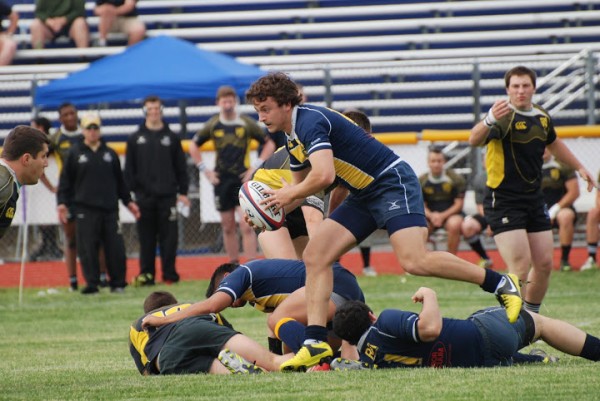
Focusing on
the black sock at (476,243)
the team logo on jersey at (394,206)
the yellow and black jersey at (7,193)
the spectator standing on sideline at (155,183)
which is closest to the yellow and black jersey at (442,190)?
the black sock at (476,243)

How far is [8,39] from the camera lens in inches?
864

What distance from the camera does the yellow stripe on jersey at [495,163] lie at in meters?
9.62

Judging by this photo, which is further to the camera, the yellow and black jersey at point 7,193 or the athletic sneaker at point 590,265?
the athletic sneaker at point 590,265

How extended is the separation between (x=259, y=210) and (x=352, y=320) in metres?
1.00

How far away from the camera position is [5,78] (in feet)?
61.0

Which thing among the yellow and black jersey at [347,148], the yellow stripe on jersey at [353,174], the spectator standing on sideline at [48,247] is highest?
the yellow and black jersey at [347,148]

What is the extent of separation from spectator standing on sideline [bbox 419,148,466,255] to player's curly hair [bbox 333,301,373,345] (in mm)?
8796

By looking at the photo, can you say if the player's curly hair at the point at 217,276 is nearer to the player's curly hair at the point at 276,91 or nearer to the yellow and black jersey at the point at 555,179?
the player's curly hair at the point at 276,91

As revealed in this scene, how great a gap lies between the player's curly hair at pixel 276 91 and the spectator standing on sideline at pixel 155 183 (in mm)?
7936

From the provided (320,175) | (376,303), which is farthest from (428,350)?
(376,303)

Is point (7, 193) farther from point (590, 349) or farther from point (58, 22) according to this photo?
point (58, 22)

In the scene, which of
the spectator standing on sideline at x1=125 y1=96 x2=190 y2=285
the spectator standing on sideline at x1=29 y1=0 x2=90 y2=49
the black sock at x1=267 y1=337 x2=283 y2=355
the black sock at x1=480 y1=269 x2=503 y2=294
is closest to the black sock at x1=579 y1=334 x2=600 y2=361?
the black sock at x1=480 y1=269 x2=503 y2=294

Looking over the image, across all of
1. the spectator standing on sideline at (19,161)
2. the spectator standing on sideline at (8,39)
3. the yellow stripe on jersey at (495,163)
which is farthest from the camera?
the spectator standing on sideline at (8,39)

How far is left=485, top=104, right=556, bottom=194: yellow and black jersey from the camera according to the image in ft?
31.3
